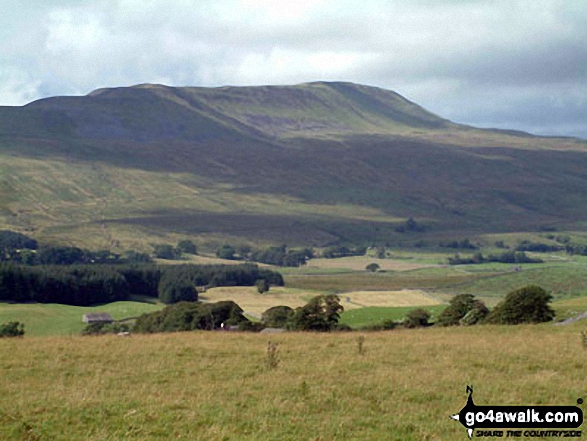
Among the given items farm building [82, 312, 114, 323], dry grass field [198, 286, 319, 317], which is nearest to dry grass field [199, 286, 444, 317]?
dry grass field [198, 286, 319, 317]

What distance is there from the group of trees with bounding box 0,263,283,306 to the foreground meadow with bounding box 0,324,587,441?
77795 millimetres

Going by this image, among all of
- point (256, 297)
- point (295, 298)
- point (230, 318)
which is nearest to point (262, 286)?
point (256, 297)

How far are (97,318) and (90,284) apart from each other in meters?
31.6

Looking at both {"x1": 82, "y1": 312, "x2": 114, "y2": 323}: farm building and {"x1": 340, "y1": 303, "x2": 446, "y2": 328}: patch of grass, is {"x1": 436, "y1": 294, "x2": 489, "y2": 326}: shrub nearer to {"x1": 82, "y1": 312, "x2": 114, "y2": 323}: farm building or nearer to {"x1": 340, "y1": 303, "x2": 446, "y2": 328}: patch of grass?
{"x1": 340, "y1": 303, "x2": 446, "y2": 328}: patch of grass

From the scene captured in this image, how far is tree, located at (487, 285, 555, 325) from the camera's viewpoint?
3944 centimetres

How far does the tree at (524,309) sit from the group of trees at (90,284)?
76099 millimetres

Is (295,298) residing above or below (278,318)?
below

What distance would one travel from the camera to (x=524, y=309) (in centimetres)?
4003

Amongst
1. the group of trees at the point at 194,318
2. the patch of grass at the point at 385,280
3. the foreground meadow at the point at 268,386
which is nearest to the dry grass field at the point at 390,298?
the patch of grass at the point at 385,280

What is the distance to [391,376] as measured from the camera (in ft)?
67.7

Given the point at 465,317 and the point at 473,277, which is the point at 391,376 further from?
the point at 473,277

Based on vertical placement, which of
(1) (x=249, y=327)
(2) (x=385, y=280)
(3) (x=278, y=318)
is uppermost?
(1) (x=249, y=327)

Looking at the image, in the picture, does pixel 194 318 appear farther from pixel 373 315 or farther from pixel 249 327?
pixel 373 315

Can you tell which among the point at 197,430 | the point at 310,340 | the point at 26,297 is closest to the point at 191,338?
the point at 310,340
